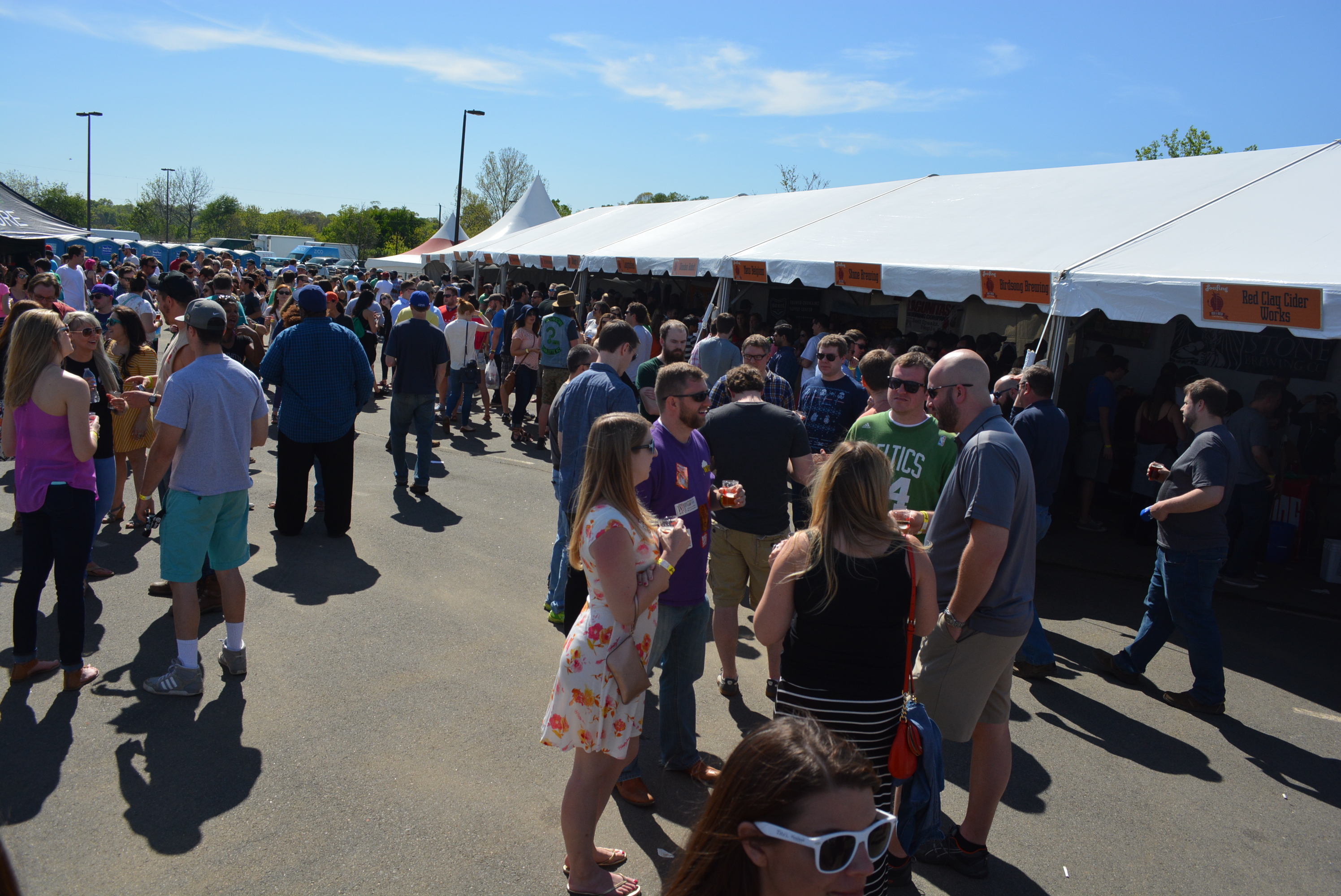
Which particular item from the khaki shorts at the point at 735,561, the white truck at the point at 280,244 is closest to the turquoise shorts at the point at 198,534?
the khaki shorts at the point at 735,561

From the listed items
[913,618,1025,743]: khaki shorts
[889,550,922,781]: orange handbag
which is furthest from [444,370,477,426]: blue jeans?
[889,550,922,781]: orange handbag

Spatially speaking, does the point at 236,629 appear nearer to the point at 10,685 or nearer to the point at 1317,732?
the point at 10,685

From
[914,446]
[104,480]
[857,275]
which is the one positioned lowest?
[104,480]

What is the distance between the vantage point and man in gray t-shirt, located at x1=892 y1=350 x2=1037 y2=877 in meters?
2.99

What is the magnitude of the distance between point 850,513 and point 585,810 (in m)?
1.37

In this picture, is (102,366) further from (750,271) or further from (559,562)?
(750,271)

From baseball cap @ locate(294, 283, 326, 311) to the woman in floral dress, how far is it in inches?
169

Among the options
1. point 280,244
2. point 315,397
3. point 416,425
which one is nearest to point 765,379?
point 315,397

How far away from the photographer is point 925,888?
3182 mm

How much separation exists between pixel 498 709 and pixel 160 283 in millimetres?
3197

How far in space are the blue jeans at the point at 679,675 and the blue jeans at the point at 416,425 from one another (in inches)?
200

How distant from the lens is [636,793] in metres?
3.55

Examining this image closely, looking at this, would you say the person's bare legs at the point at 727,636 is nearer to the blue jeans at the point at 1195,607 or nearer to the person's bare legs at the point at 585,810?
the person's bare legs at the point at 585,810

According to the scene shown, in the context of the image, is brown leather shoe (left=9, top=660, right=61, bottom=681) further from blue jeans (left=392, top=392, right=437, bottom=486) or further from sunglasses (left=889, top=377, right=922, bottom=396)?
sunglasses (left=889, top=377, right=922, bottom=396)
